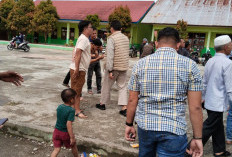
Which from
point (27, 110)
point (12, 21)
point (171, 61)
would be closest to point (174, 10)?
point (12, 21)

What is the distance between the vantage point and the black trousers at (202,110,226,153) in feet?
10.4

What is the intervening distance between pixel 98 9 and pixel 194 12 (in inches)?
450

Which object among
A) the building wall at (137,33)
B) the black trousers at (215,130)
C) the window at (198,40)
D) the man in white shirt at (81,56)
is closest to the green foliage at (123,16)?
the building wall at (137,33)

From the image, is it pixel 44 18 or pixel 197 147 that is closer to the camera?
pixel 197 147

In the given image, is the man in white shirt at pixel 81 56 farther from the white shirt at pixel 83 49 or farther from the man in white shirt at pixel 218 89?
the man in white shirt at pixel 218 89

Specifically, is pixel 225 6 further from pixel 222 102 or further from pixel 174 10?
pixel 222 102

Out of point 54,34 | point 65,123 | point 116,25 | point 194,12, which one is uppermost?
point 194,12

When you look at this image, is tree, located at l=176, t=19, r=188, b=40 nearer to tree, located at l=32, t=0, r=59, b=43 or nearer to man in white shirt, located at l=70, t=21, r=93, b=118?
tree, located at l=32, t=0, r=59, b=43

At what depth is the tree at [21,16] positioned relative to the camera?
93.1 feet

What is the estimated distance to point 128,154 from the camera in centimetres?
329

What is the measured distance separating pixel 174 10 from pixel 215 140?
22.4 m

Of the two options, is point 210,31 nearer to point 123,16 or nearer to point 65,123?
point 123,16

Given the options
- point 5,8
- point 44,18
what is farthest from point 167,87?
point 5,8

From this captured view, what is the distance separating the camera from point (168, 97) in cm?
189
